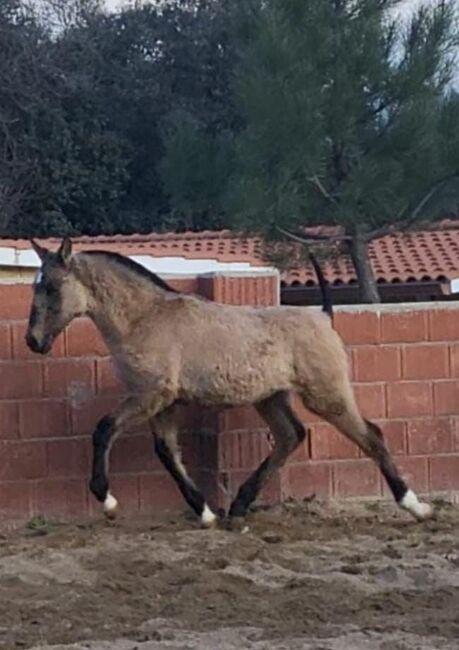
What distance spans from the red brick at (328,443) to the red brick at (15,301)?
6.92 feet

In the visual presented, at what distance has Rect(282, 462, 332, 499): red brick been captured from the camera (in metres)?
10.2

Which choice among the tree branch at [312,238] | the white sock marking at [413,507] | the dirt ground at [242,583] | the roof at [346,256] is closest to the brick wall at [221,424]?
the dirt ground at [242,583]

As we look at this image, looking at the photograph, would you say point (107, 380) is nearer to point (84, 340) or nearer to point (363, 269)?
point (84, 340)

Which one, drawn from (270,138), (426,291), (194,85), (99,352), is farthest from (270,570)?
(194,85)

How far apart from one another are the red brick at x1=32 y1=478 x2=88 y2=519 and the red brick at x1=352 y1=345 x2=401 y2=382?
79.7 inches

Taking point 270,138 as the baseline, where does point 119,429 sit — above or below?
below

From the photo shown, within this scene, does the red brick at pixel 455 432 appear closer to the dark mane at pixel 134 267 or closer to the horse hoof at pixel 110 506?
the dark mane at pixel 134 267

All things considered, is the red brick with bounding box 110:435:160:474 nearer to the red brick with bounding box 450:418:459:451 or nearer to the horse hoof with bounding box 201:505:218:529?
the horse hoof with bounding box 201:505:218:529

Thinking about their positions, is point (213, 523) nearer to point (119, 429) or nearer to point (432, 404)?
point (119, 429)

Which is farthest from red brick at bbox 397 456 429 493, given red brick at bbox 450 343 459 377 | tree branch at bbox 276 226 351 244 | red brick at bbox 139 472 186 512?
tree branch at bbox 276 226 351 244

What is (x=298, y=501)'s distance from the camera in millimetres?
10164

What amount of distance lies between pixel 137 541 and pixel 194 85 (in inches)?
1006

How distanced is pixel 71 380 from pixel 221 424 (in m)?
1.03

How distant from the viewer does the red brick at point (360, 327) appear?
10367 mm
